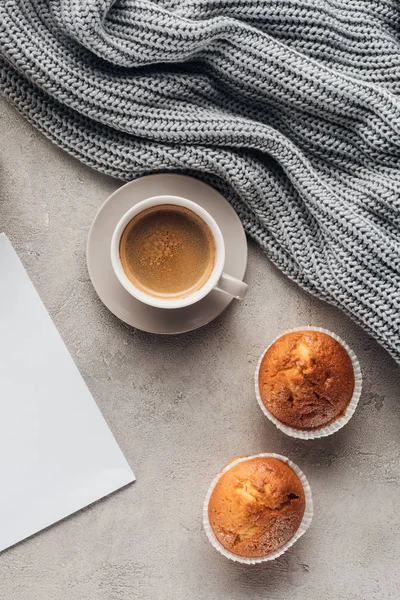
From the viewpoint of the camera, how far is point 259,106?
0.86 meters

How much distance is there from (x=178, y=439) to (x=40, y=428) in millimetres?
209

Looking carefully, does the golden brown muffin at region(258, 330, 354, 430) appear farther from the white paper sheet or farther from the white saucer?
the white paper sheet

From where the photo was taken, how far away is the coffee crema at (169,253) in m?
0.82

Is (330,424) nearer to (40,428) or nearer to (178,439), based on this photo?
(178,439)

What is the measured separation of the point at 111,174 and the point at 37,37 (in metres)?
0.21

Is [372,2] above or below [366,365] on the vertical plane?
above

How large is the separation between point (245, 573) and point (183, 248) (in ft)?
1.67

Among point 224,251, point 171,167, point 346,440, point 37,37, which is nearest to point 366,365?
point 346,440

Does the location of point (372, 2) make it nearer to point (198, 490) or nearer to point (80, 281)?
point (80, 281)

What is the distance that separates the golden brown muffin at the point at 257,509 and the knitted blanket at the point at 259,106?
253 mm

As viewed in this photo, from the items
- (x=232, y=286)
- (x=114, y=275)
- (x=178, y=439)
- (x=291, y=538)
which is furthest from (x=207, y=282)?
(x=291, y=538)

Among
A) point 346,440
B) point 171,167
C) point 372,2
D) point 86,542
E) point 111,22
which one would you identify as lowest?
point 86,542

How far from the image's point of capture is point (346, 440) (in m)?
0.89

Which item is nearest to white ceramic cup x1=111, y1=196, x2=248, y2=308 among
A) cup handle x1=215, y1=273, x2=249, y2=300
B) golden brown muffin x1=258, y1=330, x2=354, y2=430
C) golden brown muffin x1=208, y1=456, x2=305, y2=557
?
cup handle x1=215, y1=273, x2=249, y2=300
